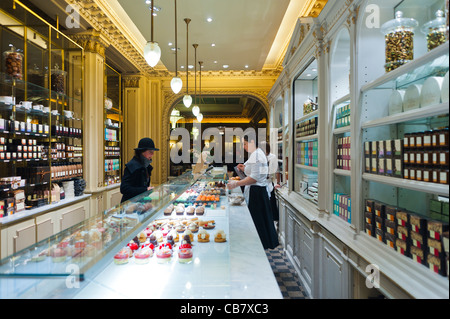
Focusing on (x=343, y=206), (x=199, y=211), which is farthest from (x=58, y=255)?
(x=343, y=206)

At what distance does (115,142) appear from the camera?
6676mm

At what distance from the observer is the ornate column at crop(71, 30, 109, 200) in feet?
16.9

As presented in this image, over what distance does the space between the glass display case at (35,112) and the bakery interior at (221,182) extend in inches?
0.8

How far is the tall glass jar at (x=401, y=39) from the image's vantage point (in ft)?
6.28

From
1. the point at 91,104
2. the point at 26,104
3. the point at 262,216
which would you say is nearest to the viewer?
the point at 26,104

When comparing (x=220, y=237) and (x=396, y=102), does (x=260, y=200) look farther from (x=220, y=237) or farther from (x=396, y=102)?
(x=396, y=102)

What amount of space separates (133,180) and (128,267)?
190cm

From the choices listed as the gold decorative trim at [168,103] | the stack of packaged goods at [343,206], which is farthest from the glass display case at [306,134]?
the gold decorative trim at [168,103]

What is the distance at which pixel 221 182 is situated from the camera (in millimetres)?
4820

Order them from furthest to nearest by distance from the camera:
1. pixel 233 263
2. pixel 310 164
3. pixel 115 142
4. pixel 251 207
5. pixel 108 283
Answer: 1. pixel 115 142
2. pixel 251 207
3. pixel 310 164
4. pixel 233 263
5. pixel 108 283

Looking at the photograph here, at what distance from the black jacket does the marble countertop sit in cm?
155
